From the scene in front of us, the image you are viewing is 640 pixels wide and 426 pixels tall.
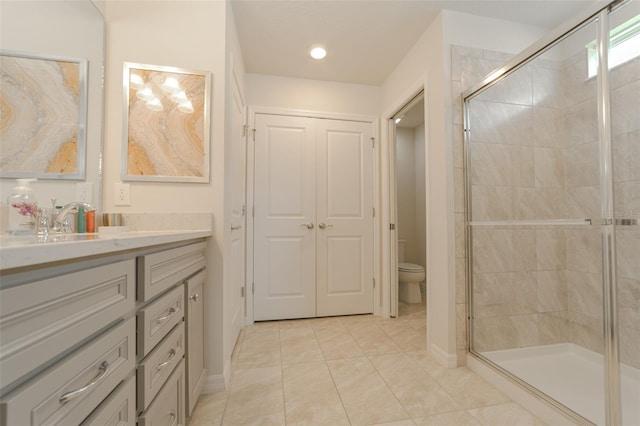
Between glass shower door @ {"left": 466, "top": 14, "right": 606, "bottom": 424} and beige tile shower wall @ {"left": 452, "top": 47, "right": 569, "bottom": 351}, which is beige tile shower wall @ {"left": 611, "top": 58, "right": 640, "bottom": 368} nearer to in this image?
glass shower door @ {"left": 466, "top": 14, "right": 606, "bottom": 424}

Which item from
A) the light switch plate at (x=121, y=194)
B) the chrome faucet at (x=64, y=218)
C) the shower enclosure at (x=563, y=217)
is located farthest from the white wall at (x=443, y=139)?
the chrome faucet at (x=64, y=218)

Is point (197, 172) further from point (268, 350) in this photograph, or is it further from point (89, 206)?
point (268, 350)

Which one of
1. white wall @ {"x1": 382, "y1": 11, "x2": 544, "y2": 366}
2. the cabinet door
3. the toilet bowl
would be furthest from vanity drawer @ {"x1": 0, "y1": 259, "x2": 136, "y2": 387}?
the toilet bowl

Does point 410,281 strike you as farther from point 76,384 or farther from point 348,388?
point 76,384

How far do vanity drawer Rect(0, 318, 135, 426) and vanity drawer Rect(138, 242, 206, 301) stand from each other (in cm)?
11

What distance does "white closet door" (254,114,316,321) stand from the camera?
2.63 m

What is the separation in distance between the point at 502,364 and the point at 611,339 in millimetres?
638

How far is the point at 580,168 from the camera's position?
1.56 m

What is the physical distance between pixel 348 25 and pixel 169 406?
248cm

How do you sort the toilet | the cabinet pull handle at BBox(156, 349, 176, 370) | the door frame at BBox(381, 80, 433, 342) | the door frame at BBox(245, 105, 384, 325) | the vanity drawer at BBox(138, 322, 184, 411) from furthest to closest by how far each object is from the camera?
the toilet < the door frame at BBox(381, 80, 433, 342) < the door frame at BBox(245, 105, 384, 325) < the cabinet pull handle at BBox(156, 349, 176, 370) < the vanity drawer at BBox(138, 322, 184, 411)

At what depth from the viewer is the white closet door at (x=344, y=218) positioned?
9.02ft

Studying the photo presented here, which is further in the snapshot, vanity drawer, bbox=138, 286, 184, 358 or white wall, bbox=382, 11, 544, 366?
white wall, bbox=382, 11, 544, 366

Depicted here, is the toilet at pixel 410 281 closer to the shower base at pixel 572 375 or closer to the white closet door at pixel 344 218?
the white closet door at pixel 344 218

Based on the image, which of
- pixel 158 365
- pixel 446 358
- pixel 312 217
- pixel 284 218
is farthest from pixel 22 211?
pixel 446 358
